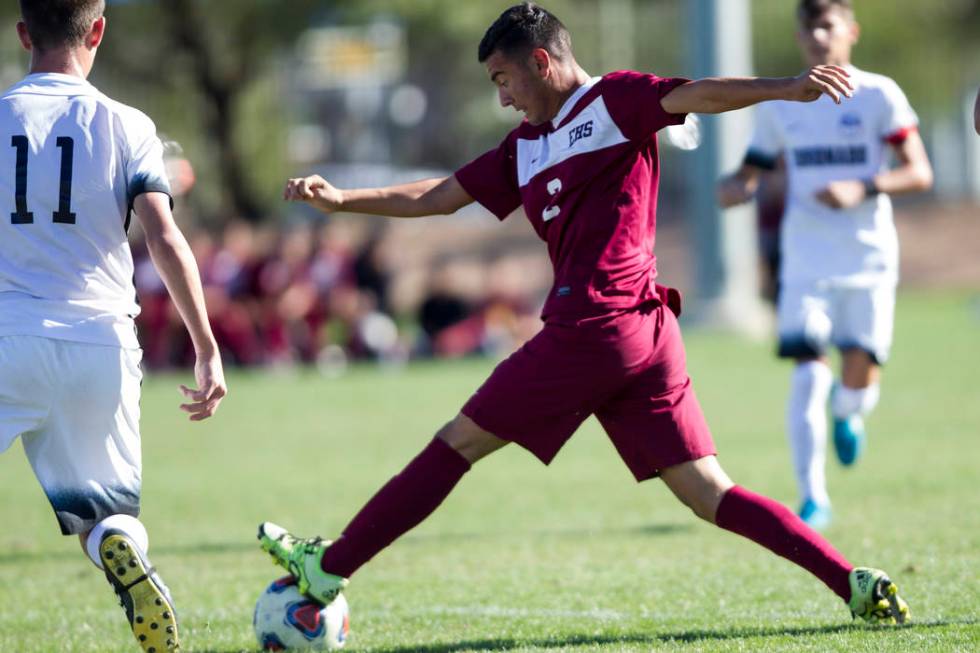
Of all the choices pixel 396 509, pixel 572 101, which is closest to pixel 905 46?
pixel 572 101

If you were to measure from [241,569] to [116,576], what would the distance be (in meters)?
2.57

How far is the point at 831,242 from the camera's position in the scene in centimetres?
730

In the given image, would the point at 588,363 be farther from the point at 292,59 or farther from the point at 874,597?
the point at 292,59

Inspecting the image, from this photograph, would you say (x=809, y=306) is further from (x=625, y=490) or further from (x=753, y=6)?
(x=753, y=6)

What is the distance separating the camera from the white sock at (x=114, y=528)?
175 inches

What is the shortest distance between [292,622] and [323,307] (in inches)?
609

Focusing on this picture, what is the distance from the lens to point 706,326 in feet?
71.1

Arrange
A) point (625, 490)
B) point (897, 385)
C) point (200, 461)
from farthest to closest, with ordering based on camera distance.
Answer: point (897, 385) → point (200, 461) → point (625, 490)

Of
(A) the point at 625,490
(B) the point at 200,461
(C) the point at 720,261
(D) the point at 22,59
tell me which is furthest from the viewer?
(D) the point at 22,59

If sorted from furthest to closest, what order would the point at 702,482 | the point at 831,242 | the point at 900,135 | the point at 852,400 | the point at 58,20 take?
the point at 852,400 < the point at 831,242 < the point at 900,135 < the point at 702,482 < the point at 58,20

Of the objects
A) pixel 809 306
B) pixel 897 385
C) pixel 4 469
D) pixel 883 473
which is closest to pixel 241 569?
pixel 809 306

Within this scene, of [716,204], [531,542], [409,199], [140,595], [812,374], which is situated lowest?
[531,542]

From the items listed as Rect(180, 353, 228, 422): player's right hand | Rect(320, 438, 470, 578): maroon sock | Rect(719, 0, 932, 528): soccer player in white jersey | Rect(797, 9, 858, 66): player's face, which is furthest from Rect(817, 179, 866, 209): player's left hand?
Rect(180, 353, 228, 422): player's right hand

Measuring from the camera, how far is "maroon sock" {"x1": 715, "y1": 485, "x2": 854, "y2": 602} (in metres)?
4.88
